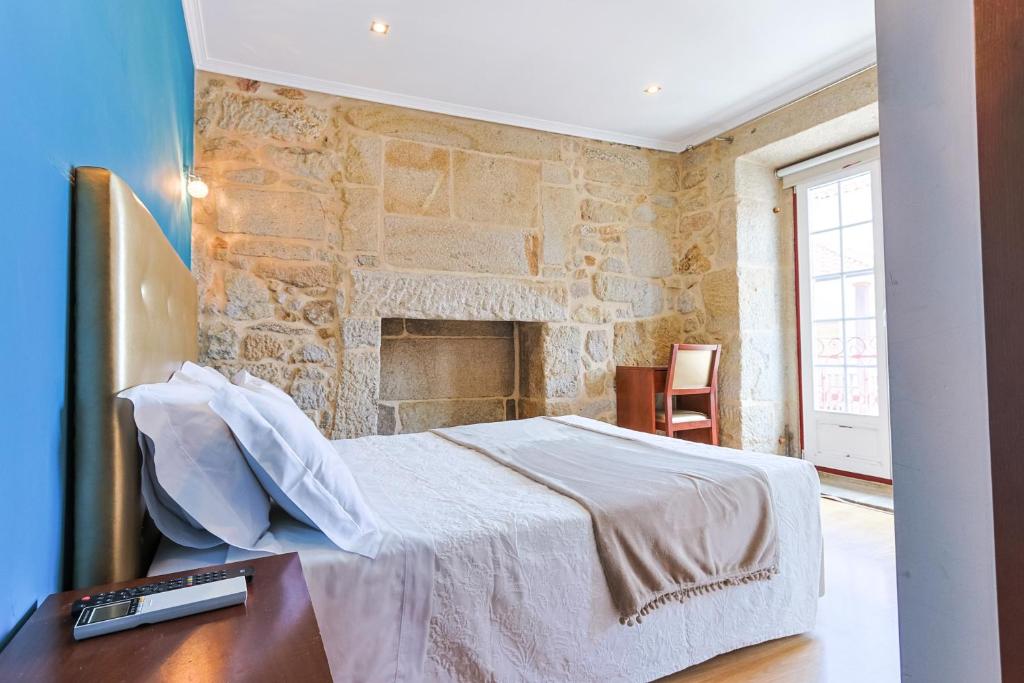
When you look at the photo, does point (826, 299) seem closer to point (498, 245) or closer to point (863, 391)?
point (863, 391)

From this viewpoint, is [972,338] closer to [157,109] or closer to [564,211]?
[157,109]

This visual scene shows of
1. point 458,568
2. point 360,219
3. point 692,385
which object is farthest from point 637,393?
point 458,568

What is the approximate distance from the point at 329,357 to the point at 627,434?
1.87 m

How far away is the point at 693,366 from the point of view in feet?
12.3

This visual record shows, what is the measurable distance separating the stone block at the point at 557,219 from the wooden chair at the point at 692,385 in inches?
43.5

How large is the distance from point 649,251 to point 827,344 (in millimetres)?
1469

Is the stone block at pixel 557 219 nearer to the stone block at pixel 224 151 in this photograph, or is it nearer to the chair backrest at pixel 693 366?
the chair backrest at pixel 693 366

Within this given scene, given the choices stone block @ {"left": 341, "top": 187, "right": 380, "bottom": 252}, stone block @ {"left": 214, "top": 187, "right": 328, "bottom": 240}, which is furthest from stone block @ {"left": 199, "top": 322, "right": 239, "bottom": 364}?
stone block @ {"left": 341, "top": 187, "right": 380, "bottom": 252}

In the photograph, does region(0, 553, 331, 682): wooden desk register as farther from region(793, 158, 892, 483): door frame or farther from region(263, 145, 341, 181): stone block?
region(793, 158, 892, 483): door frame

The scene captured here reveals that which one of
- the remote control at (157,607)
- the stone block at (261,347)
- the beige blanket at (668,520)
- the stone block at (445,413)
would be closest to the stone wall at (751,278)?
the stone block at (445,413)

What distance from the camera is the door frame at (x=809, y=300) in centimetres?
352

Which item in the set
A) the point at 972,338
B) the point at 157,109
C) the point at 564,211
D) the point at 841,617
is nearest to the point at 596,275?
the point at 564,211

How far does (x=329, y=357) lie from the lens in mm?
3271

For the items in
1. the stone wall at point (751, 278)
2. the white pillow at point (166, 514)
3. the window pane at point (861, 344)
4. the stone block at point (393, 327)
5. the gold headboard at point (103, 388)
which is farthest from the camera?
the stone wall at point (751, 278)
